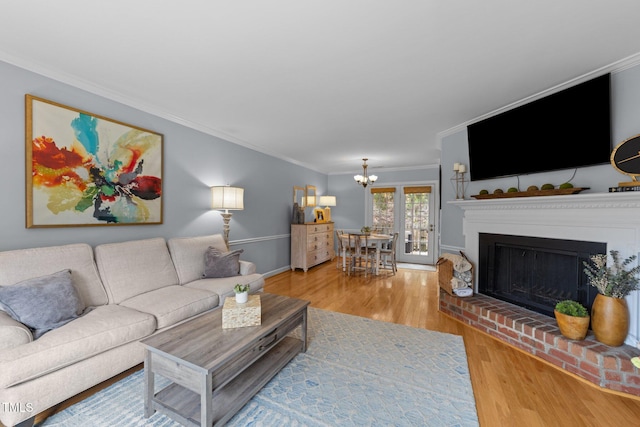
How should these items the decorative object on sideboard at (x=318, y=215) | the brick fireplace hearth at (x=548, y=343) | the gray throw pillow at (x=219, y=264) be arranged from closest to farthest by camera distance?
the brick fireplace hearth at (x=548, y=343) < the gray throw pillow at (x=219, y=264) < the decorative object on sideboard at (x=318, y=215)

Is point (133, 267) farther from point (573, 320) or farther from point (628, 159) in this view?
point (628, 159)

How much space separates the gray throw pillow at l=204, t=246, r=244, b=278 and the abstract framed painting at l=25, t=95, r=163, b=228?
73cm

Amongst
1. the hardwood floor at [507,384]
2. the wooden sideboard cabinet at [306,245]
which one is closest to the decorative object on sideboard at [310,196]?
the wooden sideboard cabinet at [306,245]

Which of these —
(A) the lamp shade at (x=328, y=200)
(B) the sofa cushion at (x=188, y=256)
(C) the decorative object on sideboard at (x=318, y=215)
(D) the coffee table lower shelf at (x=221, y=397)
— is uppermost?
(A) the lamp shade at (x=328, y=200)

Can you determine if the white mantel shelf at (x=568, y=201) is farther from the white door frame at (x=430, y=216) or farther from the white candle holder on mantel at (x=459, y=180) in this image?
the white door frame at (x=430, y=216)

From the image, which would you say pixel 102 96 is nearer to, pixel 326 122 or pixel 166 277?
pixel 166 277

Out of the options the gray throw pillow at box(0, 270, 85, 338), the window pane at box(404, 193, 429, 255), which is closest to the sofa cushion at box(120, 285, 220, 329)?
the gray throw pillow at box(0, 270, 85, 338)

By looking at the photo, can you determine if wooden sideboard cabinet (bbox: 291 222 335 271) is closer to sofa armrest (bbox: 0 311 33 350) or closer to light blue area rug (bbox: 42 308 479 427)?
light blue area rug (bbox: 42 308 479 427)

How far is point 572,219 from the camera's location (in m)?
2.27

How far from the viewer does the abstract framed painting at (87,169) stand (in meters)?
2.11

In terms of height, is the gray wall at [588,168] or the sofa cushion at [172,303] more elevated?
the gray wall at [588,168]

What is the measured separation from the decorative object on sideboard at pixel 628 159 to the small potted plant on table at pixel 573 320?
1.03 m

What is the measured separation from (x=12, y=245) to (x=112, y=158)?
1047 millimetres

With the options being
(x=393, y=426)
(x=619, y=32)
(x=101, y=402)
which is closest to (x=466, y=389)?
(x=393, y=426)
